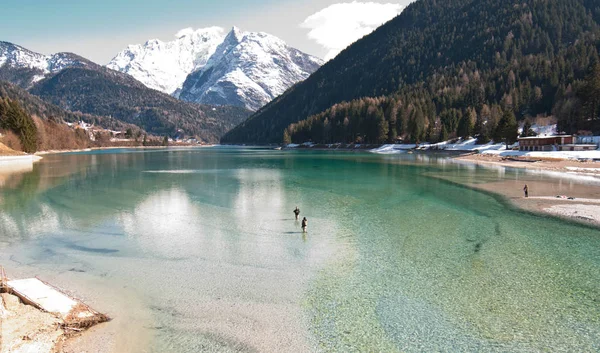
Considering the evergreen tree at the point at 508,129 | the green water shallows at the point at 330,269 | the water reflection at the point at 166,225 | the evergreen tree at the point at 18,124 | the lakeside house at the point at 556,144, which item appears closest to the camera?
the green water shallows at the point at 330,269

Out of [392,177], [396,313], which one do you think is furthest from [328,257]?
[392,177]

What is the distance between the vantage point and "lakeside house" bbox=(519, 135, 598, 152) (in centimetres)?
10788

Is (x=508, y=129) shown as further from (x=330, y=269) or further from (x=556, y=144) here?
(x=330, y=269)

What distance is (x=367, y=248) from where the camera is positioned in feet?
98.4

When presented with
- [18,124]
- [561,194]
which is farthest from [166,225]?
[18,124]

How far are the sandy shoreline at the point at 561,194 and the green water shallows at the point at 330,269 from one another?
377cm

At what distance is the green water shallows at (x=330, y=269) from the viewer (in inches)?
682

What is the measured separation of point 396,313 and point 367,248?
35.5 ft

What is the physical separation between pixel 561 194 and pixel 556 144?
7223 centimetres

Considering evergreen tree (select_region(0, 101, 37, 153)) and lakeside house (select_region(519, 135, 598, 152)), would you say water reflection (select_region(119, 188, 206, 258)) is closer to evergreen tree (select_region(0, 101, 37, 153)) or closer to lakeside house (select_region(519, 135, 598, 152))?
lakeside house (select_region(519, 135, 598, 152))

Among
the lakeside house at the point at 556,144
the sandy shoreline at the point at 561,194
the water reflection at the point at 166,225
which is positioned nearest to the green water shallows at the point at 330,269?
the water reflection at the point at 166,225

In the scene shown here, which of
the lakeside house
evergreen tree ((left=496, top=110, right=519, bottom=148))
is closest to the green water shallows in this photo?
the lakeside house

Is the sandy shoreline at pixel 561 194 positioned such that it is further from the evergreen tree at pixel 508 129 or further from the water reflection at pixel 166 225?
the evergreen tree at pixel 508 129

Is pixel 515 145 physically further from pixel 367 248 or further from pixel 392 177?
pixel 367 248
